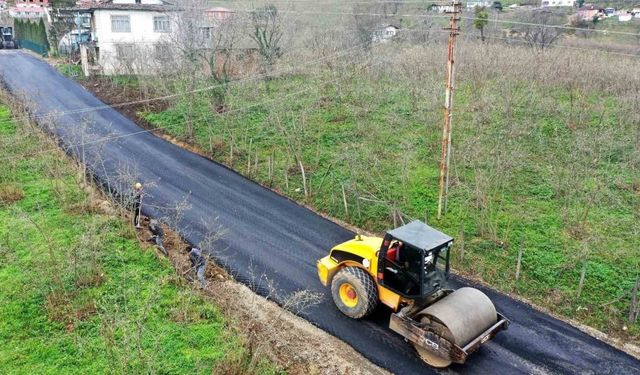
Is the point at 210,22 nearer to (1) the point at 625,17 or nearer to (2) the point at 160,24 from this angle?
(2) the point at 160,24

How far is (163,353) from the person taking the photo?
9672 mm

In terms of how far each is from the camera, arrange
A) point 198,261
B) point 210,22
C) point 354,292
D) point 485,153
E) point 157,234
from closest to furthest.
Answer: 1. point 354,292
2. point 198,261
3. point 157,234
4. point 485,153
5. point 210,22

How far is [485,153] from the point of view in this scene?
19031 mm

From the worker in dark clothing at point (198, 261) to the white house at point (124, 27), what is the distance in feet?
73.6

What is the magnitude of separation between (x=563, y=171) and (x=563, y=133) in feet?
13.5

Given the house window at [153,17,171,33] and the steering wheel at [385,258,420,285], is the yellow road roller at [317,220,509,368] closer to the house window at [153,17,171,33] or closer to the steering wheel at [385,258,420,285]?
the steering wheel at [385,258,420,285]

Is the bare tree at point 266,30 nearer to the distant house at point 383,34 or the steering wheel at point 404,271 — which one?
the distant house at point 383,34

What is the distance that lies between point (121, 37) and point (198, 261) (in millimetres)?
27114

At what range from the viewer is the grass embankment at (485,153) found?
13242 mm

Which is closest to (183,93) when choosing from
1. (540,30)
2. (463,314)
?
(463,314)

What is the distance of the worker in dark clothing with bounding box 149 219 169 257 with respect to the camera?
1365 cm

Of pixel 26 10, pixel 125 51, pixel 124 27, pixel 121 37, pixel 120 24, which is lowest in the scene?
pixel 125 51

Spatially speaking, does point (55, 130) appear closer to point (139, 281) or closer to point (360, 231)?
point (139, 281)

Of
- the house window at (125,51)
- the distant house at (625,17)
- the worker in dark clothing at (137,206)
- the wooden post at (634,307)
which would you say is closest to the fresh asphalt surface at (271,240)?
the wooden post at (634,307)
